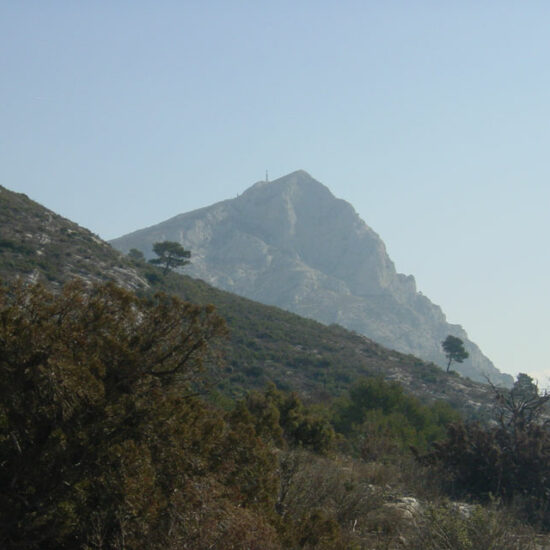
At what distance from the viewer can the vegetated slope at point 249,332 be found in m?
47.0

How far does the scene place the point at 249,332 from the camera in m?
58.7

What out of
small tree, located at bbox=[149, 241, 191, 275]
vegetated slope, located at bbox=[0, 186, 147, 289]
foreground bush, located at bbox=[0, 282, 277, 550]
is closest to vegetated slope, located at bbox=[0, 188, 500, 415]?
vegetated slope, located at bbox=[0, 186, 147, 289]

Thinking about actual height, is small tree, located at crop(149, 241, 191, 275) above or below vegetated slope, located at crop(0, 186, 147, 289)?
above

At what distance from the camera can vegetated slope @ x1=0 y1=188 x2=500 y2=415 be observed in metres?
47.0

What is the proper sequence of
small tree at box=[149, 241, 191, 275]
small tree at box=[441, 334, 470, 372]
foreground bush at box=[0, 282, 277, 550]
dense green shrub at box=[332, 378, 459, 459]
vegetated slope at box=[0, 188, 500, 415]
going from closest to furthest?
foreground bush at box=[0, 282, 277, 550] < dense green shrub at box=[332, 378, 459, 459] < vegetated slope at box=[0, 188, 500, 415] < small tree at box=[149, 241, 191, 275] < small tree at box=[441, 334, 470, 372]

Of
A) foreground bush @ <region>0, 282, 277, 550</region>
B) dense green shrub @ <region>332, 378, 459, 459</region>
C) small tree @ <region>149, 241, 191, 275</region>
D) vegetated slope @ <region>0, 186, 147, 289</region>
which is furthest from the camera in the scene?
small tree @ <region>149, 241, 191, 275</region>

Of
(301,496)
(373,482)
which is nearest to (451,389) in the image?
(373,482)

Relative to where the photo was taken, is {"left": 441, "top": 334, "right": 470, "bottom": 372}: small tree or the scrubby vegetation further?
{"left": 441, "top": 334, "right": 470, "bottom": 372}: small tree

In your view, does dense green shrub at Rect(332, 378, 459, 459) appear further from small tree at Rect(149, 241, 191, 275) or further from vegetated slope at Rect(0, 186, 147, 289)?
small tree at Rect(149, 241, 191, 275)

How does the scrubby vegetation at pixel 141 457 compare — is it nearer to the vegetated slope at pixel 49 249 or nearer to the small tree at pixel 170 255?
the vegetated slope at pixel 49 249

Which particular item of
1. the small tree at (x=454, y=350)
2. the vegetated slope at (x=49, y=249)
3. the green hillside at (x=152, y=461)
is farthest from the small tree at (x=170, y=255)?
the green hillside at (x=152, y=461)

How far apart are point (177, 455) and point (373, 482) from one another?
8599 mm

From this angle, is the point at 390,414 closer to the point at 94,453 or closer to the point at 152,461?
the point at 152,461

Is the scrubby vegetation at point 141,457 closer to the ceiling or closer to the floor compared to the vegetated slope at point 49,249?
closer to the floor
